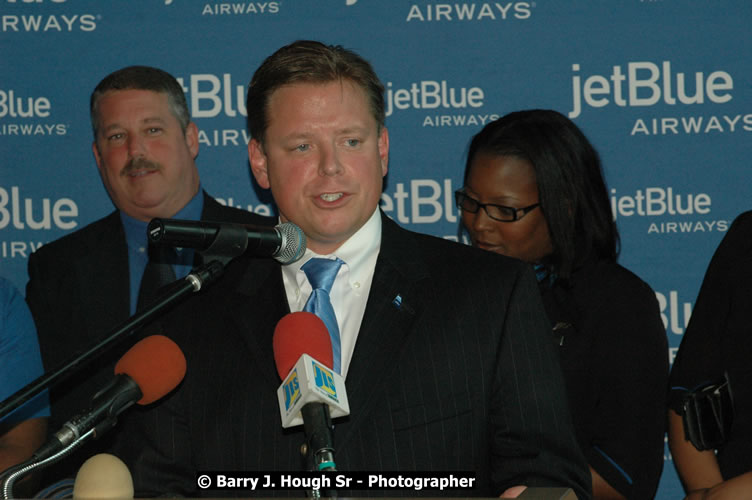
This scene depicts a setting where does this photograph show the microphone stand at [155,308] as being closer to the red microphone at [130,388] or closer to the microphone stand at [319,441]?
the red microphone at [130,388]

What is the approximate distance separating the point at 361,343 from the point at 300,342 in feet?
2.41

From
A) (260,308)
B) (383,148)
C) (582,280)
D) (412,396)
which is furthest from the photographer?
(582,280)

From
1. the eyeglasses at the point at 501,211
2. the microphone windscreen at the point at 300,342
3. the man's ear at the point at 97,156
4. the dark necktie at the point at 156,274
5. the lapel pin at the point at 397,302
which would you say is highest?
the man's ear at the point at 97,156

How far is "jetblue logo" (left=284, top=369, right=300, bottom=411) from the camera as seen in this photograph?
56.6 inches

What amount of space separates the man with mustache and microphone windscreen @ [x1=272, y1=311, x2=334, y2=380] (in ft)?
7.71

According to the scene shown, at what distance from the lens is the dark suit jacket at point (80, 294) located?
3760 millimetres

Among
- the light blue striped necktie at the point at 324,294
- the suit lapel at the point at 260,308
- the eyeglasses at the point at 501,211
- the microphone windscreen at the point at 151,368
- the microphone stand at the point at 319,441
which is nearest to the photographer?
the microphone stand at the point at 319,441

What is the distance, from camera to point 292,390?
1.46 meters

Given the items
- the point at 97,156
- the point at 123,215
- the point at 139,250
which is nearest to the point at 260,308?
the point at 139,250

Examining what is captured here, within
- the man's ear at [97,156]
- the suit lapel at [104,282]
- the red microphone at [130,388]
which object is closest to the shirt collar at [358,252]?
the red microphone at [130,388]

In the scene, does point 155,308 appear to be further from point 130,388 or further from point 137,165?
point 137,165

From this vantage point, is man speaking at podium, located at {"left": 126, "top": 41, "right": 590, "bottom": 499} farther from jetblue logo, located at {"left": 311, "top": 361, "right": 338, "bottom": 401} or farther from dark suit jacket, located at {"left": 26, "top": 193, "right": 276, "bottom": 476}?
dark suit jacket, located at {"left": 26, "top": 193, "right": 276, "bottom": 476}

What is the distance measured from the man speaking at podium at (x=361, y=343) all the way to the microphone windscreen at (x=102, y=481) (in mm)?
804

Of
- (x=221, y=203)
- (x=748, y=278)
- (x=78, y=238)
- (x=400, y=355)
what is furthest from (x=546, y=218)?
(x=78, y=238)
